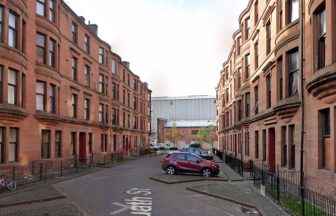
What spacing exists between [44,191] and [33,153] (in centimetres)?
705

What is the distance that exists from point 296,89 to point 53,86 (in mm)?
17293

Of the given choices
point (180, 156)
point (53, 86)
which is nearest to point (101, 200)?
point (180, 156)

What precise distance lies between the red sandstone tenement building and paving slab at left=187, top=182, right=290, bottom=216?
35.5 feet

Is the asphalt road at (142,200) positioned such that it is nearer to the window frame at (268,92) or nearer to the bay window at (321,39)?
the bay window at (321,39)

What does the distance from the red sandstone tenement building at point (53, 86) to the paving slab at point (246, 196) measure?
10813 millimetres

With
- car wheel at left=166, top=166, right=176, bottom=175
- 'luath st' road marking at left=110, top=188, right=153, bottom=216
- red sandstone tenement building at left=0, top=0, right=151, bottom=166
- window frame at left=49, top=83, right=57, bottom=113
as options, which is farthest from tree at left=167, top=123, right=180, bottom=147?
'luath st' road marking at left=110, top=188, right=153, bottom=216

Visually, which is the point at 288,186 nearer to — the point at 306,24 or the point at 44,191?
the point at 306,24

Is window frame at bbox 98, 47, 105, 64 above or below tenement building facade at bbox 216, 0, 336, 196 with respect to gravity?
above

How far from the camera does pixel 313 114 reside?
14.0 meters

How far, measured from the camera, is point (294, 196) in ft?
49.6

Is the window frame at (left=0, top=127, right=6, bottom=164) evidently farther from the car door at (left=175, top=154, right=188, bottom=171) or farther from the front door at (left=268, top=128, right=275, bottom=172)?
the front door at (left=268, top=128, right=275, bottom=172)

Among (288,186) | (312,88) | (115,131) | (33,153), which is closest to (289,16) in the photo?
(312,88)

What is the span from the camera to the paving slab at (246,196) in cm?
1291

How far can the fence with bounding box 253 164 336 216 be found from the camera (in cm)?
1126
